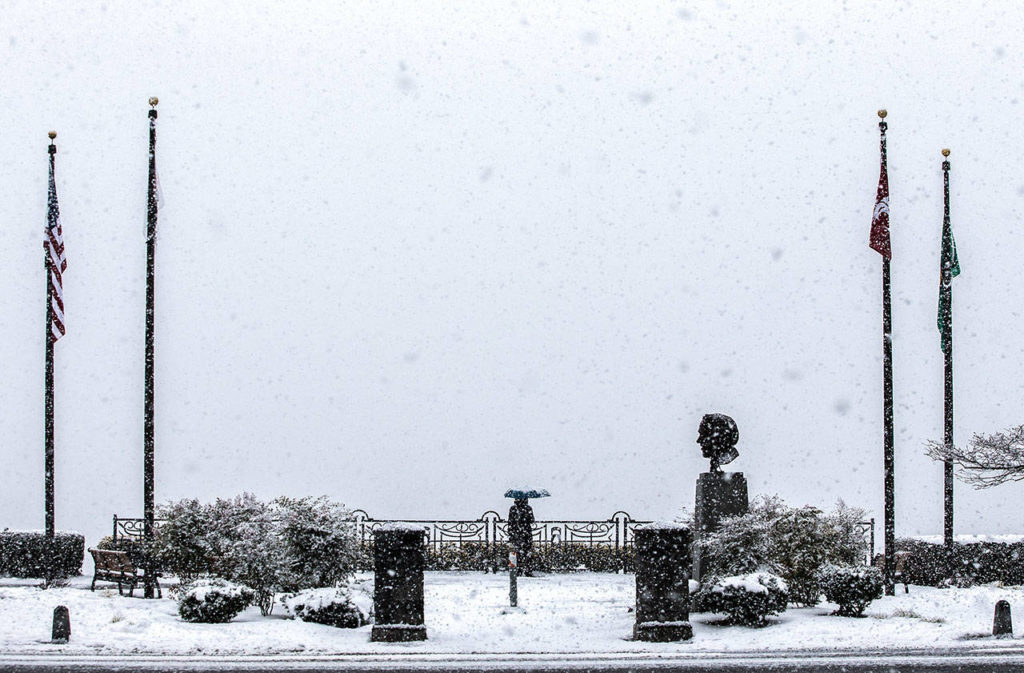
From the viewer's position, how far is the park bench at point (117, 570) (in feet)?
76.5

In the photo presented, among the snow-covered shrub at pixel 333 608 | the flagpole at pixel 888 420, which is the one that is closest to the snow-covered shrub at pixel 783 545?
the flagpole at pixel 888 420

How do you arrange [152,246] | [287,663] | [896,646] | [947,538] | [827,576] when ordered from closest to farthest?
[287,663], [896,646], [827,576], [152,246], [947,538]

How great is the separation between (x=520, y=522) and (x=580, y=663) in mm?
12828

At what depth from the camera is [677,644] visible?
17.9 metres

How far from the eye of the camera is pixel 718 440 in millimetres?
21984

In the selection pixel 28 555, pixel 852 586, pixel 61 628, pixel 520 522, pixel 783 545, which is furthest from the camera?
pixel 520 522

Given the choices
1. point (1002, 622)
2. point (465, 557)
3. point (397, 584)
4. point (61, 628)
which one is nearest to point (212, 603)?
point (61, 628)

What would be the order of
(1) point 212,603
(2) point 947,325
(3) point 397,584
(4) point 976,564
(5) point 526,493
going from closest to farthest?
(3) point 397,584 < (1) point 212,603 < (2) point 947,325 < (5) point 526,493 < (4) point 976,564

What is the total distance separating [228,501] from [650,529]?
8630 millimetres

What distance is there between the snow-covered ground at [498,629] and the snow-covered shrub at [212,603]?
222 mm

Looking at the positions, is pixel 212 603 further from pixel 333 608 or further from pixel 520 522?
pixel 520 522

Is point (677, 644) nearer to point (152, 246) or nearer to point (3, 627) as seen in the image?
point (3, 627)

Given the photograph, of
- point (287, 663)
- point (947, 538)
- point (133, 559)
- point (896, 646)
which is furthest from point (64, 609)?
point (947, 538)

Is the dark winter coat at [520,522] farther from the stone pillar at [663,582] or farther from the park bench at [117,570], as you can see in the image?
the stone pillar at [663,582]
